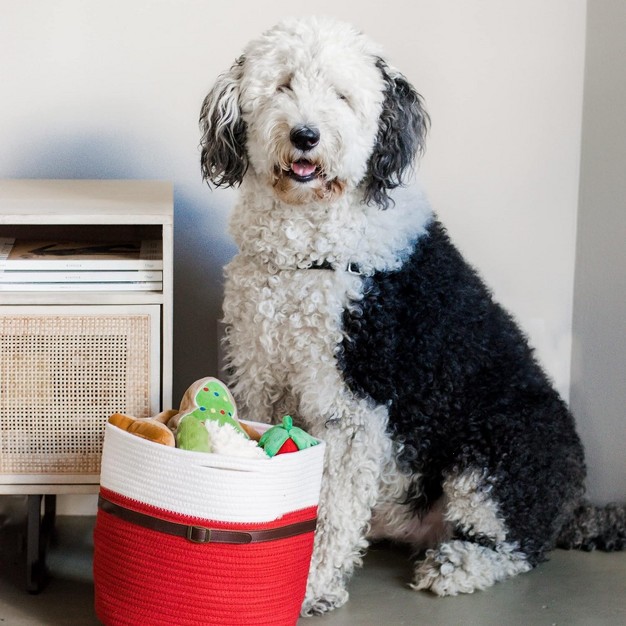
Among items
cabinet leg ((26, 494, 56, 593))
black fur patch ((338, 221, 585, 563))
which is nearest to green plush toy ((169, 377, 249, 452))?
black fur patch ((338, 221, 585, 563))

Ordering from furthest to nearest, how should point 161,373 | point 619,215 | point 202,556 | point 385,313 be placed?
point 619,215 → point 161,373 → point 385,313 → point 202,556

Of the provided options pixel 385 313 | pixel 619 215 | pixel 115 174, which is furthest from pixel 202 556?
pixel 619 215

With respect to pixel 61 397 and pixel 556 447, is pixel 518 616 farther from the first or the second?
pixel 61 397

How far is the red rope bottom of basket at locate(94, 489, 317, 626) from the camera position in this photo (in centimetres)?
157

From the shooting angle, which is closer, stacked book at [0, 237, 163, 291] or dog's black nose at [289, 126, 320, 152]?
dog's black nose at [289, 126, 320, 152]

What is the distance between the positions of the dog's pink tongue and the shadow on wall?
710 mm

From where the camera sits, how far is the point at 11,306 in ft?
5.89

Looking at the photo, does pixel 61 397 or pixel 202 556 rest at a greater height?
pixel 61 397

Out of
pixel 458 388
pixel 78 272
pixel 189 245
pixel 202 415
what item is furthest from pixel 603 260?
pixel 78 272

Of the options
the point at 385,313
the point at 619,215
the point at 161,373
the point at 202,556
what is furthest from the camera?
the point at 619,215

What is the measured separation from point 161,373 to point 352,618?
616 millimetres

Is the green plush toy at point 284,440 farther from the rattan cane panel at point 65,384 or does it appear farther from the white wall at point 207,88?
the white wall at point 207,88

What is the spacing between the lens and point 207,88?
2.34m

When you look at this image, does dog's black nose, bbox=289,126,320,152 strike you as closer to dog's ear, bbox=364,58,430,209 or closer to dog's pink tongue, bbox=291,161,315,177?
dog's pink tongue, bbox=291,161,315,177
